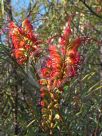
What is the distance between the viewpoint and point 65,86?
1.62 metres

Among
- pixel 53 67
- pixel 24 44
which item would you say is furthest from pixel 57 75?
pixel 24 44

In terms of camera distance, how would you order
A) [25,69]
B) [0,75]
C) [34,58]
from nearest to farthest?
[25,69]
[34,58]
[0,75]

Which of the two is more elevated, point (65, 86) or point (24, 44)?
point (24, 44)

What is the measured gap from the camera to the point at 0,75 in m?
2.97

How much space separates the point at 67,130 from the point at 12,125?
1.09 m

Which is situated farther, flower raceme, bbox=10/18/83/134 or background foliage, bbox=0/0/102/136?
background foliage, bbox=0/0/102/136

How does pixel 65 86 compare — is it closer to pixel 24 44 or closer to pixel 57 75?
pixel 57 75

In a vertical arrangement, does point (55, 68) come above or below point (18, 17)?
below

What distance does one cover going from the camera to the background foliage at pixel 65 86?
5.59ft

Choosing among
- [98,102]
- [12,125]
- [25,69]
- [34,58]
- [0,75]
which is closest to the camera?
[25,69]

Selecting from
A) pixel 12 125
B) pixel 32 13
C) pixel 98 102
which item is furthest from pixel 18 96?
pixel 98 102

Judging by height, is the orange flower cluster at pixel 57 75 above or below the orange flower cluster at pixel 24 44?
below

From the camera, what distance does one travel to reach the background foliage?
5.59ft

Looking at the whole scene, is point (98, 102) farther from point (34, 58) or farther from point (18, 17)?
point (18, 17)
